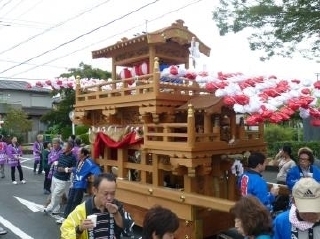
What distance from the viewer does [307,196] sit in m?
2.81

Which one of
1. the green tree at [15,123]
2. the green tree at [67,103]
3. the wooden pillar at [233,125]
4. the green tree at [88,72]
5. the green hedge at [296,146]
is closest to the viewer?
the wooden pillar at [233,125]

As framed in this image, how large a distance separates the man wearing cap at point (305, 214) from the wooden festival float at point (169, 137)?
2.53m

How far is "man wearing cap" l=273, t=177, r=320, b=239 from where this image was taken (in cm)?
280

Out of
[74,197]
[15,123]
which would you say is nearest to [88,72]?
[15,123]

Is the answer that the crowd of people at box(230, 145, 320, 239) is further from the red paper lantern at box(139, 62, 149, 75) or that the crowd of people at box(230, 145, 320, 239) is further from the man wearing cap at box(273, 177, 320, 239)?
the red paper lantern at box(139, 62, 149, 75)

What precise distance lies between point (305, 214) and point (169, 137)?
13.5 feet

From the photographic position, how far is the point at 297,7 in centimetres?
1140

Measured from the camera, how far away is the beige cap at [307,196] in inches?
110

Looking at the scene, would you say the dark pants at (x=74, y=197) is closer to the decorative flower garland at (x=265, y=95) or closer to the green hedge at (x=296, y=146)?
the decorative flower garland at (x=265, y=95)

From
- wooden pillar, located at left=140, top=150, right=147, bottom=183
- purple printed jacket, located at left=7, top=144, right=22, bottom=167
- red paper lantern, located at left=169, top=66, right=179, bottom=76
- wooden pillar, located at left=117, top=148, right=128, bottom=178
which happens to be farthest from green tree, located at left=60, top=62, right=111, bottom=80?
red paper lantern, located at left=169, top=66, right=179, bottom=76

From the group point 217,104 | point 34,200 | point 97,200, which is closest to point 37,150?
point 34,200

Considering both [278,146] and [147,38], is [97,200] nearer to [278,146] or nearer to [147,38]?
[147,38]

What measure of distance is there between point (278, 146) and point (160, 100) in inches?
502

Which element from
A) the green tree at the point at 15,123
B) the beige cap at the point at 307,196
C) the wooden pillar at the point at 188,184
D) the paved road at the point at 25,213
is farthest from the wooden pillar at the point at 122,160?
the green tree at the point at 15,123
